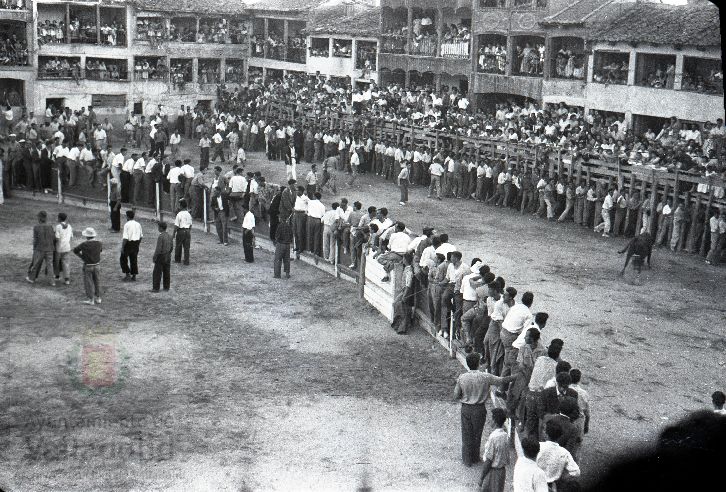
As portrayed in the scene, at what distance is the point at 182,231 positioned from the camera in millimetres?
21438

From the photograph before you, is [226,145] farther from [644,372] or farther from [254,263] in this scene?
[644,372]

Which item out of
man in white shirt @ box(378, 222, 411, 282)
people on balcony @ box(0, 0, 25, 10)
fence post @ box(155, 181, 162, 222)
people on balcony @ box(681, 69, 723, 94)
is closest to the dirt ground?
man in white shirt @ box(378, 222, 411, 282)

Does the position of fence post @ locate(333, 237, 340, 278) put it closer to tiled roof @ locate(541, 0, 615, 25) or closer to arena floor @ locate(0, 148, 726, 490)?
arena floor @ locate(0, 148, 726, 490)

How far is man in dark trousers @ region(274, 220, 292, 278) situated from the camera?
2077 cm

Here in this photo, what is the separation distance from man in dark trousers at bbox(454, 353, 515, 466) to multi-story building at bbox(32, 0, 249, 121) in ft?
123

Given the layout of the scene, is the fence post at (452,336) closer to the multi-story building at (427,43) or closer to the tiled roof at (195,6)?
the multi-story building at (427,43)

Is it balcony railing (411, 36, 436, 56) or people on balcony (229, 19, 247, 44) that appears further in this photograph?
people on balcony (229, 19, 247, 44)

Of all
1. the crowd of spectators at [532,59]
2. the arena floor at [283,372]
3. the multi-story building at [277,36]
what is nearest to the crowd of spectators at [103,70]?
the multi-story building at [277,36]

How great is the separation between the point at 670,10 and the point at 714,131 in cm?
750

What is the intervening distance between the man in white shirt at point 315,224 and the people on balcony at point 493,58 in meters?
19.8

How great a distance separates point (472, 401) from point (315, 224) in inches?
441

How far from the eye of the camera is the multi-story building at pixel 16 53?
4300 cm

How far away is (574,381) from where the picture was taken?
10.9 m

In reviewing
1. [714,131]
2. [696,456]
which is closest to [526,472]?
[696,456]
